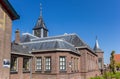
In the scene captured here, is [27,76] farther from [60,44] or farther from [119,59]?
[119,59]

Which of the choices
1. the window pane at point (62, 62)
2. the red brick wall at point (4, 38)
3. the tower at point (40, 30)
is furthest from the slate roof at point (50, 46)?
the tower at point (40, 30)

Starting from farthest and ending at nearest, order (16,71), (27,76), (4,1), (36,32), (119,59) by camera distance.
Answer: (119,59), (36,32), (27,76), (16,71), (4,1)

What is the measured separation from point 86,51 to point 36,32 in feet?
47.8

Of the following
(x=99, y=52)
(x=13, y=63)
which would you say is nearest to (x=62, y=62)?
(x=13, y=63)

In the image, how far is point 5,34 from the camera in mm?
16734

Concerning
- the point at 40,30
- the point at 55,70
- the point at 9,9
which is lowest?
the point at 55,70

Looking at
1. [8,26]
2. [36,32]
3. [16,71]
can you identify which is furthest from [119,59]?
[8,26]

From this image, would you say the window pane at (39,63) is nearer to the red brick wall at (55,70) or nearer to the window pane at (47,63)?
the red brick wall at (55,70)

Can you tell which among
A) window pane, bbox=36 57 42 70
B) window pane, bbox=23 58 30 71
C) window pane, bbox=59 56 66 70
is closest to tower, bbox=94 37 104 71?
window pane, bbox=59 56 66 70

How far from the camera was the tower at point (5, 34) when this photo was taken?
1614 centimetres

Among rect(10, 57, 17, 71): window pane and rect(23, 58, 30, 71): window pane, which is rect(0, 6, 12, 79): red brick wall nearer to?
rect(10, 57, 17, 71): window pane

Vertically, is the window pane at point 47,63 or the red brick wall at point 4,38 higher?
the red brick wall at point 4,38

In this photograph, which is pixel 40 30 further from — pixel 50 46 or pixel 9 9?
pixel 9 9

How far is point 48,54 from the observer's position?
979 inches
